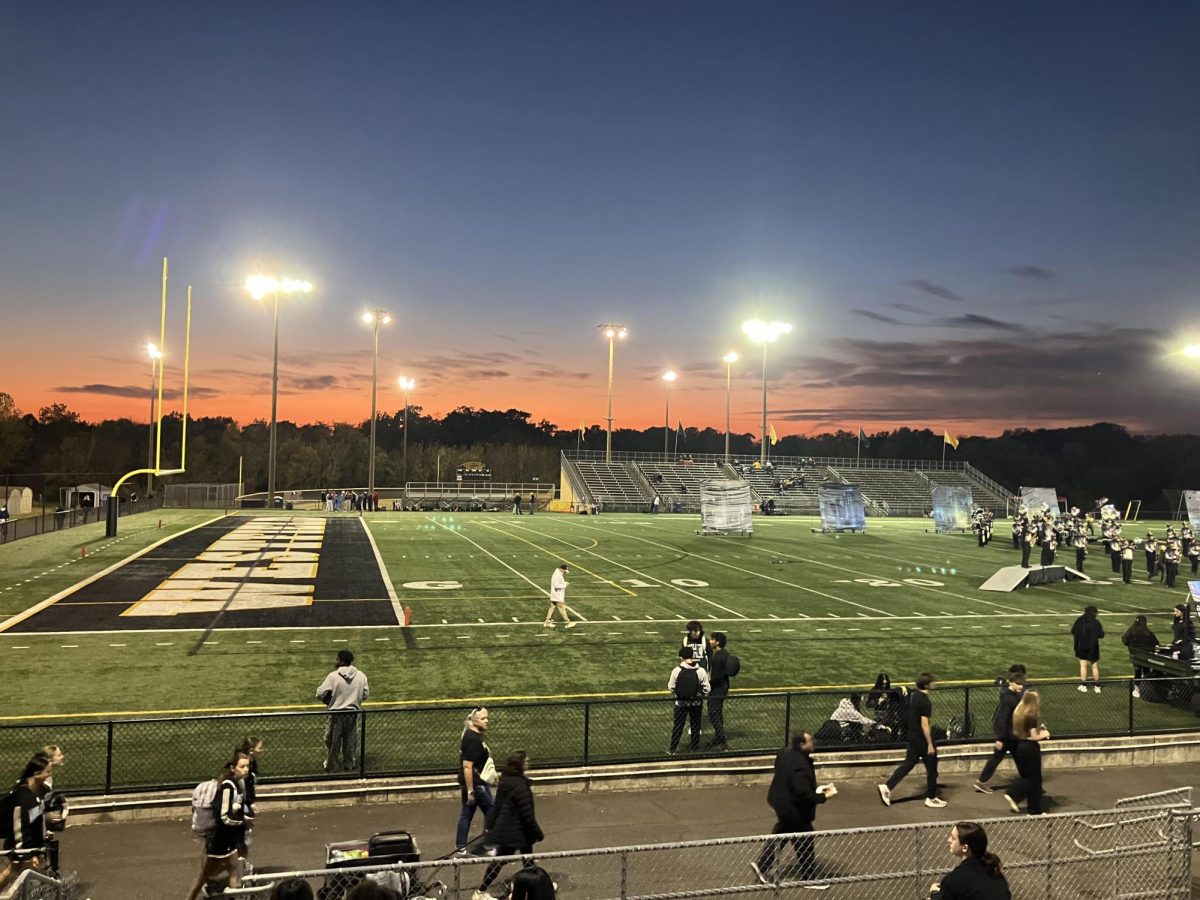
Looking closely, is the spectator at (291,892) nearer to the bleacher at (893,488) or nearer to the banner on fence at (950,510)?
the banner on fence at (950,510)

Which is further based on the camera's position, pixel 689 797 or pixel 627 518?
pixel 627 518

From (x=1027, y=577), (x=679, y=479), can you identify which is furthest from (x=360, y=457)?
(x=1027, y=577)

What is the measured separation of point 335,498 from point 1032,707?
61.6 meters

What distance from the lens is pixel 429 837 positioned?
31.0 ft

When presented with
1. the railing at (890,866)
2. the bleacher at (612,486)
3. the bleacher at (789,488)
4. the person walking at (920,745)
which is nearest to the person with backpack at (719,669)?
the person walking at (920,745)

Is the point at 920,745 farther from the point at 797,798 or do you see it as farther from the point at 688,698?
the point at 797,798

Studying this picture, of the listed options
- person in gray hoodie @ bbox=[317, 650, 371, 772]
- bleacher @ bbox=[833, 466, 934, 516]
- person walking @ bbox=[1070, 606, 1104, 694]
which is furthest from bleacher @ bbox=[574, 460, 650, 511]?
person in gray hoodie @ bbox=[317, 650, 371, 772]

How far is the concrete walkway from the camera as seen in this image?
8.59m

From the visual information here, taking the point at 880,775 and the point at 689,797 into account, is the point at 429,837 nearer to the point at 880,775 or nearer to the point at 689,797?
the point at 689,797

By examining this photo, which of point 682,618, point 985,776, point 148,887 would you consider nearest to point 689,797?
point 985,776

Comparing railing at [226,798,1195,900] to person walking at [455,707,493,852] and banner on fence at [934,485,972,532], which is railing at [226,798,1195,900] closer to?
person walking at [455,707,493,852]

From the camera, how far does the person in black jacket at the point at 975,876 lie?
6.04 m

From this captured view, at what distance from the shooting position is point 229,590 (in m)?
25.9

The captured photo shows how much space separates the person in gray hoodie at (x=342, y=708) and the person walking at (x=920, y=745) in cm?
627
